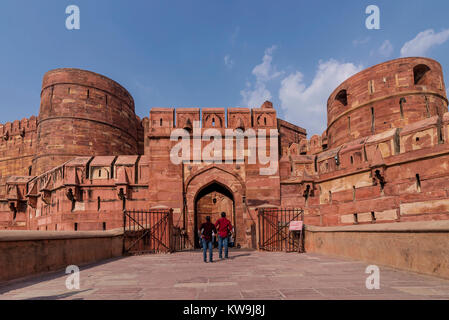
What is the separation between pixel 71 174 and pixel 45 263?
921cm

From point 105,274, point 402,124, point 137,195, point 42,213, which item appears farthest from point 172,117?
point 402,124

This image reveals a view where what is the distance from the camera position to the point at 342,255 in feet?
24.4

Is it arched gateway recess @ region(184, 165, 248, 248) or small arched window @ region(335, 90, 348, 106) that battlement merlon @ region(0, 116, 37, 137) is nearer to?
arched gateway recess @ region(184, 165, 248, 248)

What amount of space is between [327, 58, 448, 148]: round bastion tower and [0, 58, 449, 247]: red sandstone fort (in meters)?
0.05

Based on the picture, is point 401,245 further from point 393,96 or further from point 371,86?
point 371,86

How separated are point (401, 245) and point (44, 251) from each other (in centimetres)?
622

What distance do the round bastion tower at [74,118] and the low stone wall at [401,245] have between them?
63.6 feet

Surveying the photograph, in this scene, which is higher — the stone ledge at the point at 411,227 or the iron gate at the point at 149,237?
the stone ledge at the point at 411,227

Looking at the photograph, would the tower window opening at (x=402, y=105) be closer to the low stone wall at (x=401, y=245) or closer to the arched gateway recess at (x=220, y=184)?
the arched gateway recess at (x=220, y=184)

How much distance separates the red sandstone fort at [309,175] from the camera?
10438 millimetres

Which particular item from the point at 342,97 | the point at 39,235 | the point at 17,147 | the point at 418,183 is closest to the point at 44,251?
the point at 39,235

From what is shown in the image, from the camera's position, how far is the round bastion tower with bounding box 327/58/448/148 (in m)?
14.6

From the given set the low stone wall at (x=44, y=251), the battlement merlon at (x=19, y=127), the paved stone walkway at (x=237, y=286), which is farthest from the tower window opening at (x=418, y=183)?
the battlement merlon at (x=19, y=127)

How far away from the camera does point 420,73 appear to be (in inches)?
625
